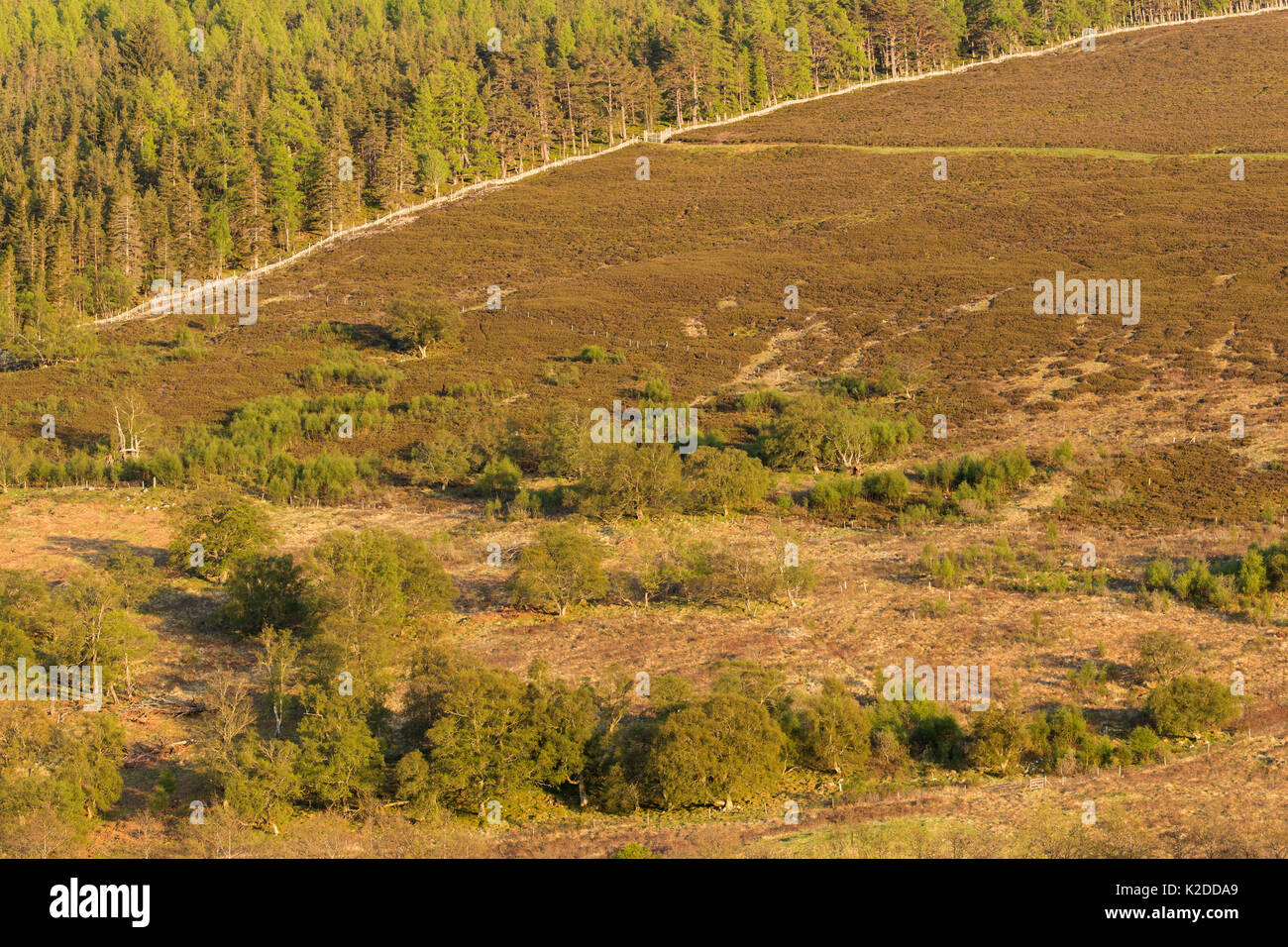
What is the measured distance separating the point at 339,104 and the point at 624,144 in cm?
2421

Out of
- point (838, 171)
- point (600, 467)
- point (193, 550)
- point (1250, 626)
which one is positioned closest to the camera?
point (1250, 626)

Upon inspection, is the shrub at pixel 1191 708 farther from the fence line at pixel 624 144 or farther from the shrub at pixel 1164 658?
the fence line at pixel 624 144

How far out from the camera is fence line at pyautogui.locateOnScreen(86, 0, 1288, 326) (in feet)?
241

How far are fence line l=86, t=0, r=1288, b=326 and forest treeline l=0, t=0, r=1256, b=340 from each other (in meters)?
1.57

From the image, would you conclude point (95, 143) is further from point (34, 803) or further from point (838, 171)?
point (34, 803)

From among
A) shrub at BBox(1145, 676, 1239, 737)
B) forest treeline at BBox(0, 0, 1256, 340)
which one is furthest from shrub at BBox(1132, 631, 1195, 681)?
forest treeline at BBox(0, 0, 1256, 340)

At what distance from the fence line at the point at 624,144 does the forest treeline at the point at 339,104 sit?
1.57m

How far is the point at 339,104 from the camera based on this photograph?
90875 mm

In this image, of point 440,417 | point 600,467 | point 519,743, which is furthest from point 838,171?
point 519,743

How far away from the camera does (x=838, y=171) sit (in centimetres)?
8306

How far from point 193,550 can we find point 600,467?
1203cm

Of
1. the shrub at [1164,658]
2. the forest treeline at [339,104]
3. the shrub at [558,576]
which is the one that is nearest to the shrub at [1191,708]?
the shrub at [1164,658]

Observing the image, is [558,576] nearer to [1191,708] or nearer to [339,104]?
[1191,708]

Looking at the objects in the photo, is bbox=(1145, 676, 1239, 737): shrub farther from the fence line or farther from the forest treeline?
the fence line
